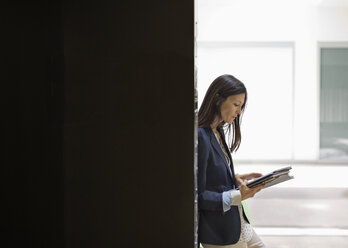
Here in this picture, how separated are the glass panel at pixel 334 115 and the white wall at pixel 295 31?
0.05 m

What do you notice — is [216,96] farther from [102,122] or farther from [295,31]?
[295,31]

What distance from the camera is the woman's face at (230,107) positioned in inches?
72.1

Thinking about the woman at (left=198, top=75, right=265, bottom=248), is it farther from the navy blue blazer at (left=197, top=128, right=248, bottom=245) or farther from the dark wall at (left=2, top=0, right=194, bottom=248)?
the dark wall at (left=2, top=0, right=194, bottom=248)

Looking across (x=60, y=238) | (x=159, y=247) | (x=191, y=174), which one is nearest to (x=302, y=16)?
(x=191, y=174)

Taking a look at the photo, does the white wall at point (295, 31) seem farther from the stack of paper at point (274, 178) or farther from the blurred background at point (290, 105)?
the stack of paper at point (274, 178)

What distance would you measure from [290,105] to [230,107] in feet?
2.86

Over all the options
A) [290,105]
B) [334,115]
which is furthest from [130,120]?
[334,115]

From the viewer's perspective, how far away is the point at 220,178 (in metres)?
1.77

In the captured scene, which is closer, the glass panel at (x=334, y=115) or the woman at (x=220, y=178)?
the woman at (x=220, y=178)

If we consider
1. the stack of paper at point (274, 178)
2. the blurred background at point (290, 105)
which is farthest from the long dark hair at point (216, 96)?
the blurred background at point (290, 105)

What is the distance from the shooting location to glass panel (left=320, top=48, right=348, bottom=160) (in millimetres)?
2529

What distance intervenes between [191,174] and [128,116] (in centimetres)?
32

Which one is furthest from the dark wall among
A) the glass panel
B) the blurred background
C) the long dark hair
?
the glass panel

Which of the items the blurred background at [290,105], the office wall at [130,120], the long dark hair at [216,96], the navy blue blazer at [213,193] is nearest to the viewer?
the office wall at [130,120]
